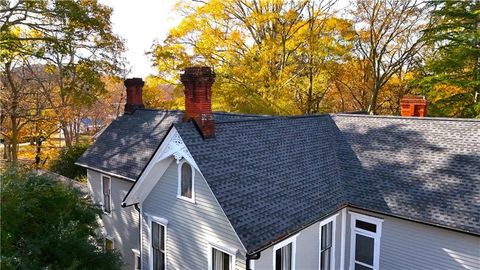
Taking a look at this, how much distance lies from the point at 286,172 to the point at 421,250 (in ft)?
14.1

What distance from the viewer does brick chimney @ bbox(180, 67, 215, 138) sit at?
9.97 m

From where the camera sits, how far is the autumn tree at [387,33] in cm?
2617

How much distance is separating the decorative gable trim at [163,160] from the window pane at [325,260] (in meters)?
4.89

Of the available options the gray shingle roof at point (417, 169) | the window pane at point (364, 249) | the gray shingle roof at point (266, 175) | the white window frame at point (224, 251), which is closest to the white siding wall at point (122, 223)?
the white window frame at point (224, 251)

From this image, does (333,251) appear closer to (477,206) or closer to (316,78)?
(477,206)

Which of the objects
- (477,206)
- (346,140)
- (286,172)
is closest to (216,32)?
(346,140)

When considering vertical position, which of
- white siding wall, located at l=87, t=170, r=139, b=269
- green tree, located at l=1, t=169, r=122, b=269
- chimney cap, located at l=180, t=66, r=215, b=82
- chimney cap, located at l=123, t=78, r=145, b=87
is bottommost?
white siding wall, located at l=87, t=170, r=139, b=269

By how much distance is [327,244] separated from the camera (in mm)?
10914

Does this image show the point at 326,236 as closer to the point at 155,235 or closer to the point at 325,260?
the point at 325,260

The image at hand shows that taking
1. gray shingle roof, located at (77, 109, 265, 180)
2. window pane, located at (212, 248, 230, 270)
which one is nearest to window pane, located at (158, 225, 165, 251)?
window pane, located at (212, 248, 230, 270)

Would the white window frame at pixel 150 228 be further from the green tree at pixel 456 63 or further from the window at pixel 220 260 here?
the green tree at pixel 456 63

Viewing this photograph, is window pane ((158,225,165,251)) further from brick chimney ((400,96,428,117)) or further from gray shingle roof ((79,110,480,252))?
brick chimney ((400,96,428,117))

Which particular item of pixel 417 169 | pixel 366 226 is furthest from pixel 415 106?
pixel 366 226

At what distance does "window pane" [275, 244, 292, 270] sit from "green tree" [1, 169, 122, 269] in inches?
182
